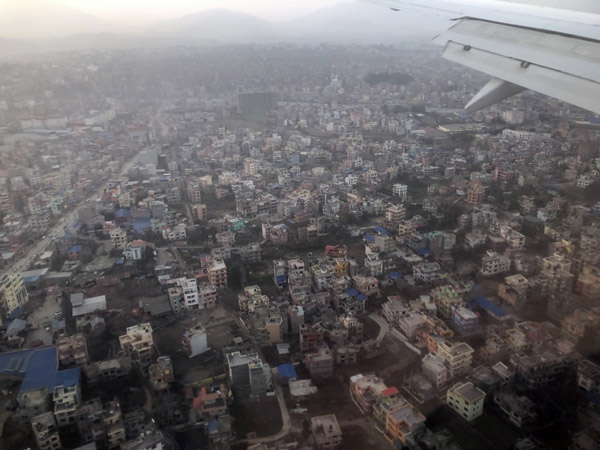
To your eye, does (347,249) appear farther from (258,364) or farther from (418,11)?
(418,11)

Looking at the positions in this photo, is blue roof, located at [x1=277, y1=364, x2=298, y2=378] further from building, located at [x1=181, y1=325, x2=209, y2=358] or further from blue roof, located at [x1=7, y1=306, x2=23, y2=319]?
blue roof, located at [x1=7, y1=306, x2=23, y2=319]

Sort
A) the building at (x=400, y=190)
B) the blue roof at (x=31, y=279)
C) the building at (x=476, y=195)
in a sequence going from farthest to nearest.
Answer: the building at (x=400, y=190)
the building at (x=476, y=195)
the blue roof at (x=31, y=279)

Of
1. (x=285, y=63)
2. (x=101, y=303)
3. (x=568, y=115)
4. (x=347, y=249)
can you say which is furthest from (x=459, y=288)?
(x=285, y=63)

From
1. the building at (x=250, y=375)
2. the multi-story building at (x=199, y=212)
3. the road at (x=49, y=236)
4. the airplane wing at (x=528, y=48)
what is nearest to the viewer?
the airplane wing at (x=528, y=48)

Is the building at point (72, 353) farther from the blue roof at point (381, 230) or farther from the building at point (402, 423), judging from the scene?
the blue roof at point (381, 230)

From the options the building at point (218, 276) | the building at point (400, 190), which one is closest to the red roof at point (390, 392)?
the building at point (218, 276)

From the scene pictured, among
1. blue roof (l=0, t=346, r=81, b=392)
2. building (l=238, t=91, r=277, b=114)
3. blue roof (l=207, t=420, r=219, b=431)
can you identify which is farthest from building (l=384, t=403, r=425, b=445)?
building (l=238, t=91, r=277, b=114)

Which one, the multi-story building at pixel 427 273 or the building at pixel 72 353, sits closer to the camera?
the building at pixel 72 353

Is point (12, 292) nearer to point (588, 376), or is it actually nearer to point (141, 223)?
point (141, 223)
